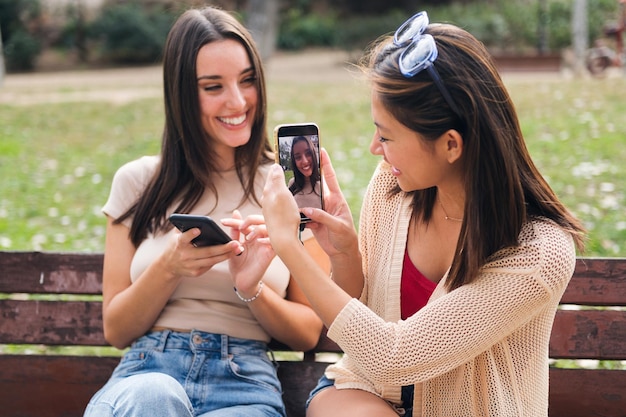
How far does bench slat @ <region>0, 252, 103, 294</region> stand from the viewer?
3.30 metres

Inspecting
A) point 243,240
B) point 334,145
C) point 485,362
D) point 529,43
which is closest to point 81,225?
point 334,145

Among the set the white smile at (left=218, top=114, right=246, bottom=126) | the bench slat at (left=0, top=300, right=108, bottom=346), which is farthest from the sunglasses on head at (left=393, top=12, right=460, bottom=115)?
the bench slat at (left=0, top=300, right=108, bottom=346)

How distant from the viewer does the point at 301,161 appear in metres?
2.60

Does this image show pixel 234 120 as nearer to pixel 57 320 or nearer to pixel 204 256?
pixel 204 256

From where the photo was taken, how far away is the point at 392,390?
8.63 ft

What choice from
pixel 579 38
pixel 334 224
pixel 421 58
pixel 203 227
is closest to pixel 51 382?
pixel 203 227

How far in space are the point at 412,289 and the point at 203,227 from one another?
67 centimetres

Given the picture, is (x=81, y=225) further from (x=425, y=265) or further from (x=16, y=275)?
(x=425, y=265)

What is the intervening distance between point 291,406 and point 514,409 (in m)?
1.08

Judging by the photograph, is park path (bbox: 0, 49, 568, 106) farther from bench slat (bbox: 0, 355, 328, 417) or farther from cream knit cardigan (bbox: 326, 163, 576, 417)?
cream knit cardigan (bbox: 326, 163, 576, 417)

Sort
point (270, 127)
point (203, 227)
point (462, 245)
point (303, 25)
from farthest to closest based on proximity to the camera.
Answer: point (303, 25)
point (270, 127)
point (203, 227)
point (462, 245)

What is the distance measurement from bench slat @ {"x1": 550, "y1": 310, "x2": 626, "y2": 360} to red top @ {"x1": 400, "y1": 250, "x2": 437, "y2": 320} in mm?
724

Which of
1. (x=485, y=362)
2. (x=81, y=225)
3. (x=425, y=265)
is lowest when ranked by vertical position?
(x=81, y=225)

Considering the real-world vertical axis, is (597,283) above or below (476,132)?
below
